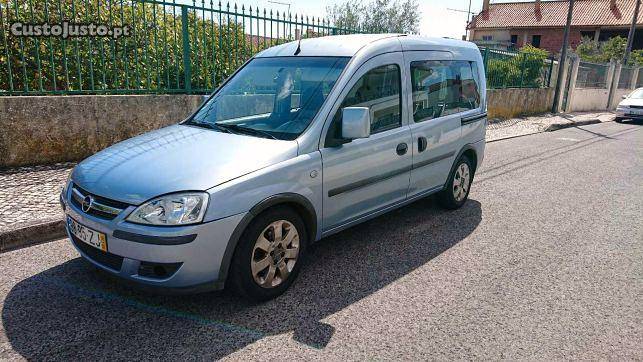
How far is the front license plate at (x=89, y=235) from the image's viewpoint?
2751mm

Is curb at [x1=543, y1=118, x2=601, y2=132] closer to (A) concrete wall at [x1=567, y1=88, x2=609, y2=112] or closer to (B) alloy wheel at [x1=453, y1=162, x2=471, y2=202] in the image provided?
(A) concrete wall at [x1=567, y1=88, x2=609, y2=112]

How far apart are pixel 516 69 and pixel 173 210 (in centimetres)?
1637

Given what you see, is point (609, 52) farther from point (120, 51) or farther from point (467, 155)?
point (120, 51)

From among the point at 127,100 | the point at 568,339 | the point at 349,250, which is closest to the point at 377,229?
the point at 349,250

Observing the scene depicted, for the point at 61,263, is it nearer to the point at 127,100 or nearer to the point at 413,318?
the point at 413,318

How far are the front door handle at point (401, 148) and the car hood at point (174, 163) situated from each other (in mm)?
1159

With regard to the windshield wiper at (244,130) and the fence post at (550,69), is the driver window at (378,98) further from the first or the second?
the fence post at (550,69)

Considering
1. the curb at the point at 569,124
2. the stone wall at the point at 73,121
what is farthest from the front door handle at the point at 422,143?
the curb at the point at 569,124

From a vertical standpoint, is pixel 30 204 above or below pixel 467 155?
below

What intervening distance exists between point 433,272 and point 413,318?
77 centimetres

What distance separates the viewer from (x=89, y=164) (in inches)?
125

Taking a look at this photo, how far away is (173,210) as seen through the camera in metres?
2.62

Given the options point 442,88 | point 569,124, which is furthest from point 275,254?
point 569,124

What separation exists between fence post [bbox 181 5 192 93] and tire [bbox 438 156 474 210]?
4598mm
